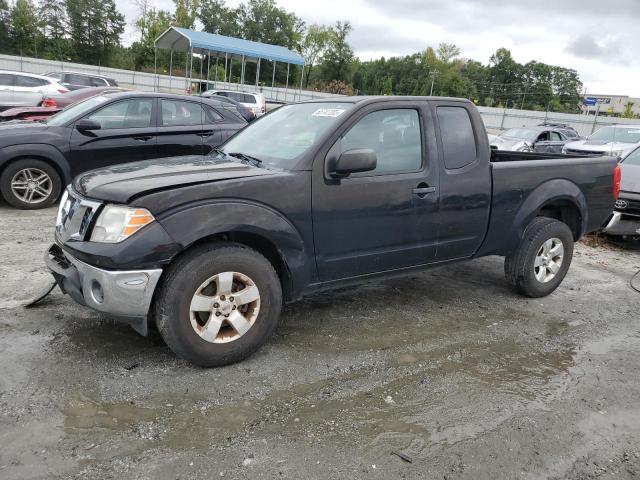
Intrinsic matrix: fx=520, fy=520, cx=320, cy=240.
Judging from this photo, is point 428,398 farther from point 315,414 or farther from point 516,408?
point 315,414

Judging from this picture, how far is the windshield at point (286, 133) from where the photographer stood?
372 centimetres

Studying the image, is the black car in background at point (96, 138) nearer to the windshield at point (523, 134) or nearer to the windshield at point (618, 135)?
the windshield at point (618, 135)

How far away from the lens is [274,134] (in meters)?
4.15

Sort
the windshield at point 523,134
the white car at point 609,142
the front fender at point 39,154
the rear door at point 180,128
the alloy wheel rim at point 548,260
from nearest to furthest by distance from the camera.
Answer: the alloy wheel rim at point 548,260 < the front fender at point 39,154 < the rear door at point 180,128 < the white car at point 609,142 < the windshield at point 523,134

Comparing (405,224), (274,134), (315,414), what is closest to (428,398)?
(315,414)

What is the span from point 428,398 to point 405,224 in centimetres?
133

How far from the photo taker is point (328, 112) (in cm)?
395

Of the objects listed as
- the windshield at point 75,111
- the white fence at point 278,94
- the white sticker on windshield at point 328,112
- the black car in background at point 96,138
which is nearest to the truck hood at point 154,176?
the white sticker on windshield at point 328,112

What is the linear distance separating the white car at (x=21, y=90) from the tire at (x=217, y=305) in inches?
559

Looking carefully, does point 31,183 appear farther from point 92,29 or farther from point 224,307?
point 92,29

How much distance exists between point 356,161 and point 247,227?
85 cm

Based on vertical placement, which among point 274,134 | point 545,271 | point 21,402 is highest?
point 274,134

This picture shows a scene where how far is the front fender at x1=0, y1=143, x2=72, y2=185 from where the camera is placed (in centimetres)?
666

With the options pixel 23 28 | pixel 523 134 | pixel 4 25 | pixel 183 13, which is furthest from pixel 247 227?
pixel 183 13
